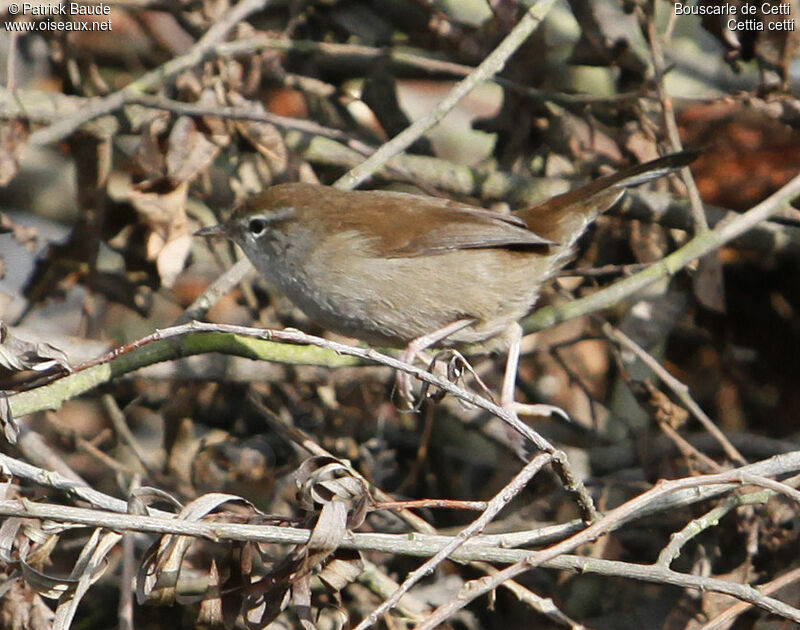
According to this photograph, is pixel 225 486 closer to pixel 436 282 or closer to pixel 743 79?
pixel 436 282

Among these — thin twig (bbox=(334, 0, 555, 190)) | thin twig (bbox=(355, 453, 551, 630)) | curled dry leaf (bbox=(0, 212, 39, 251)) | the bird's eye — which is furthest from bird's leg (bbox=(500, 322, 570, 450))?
curled dry leaf (bbox=(0, 212, 39, 251))

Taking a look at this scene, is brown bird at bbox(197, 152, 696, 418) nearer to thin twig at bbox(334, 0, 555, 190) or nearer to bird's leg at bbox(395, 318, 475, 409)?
bird's leg at bbox(395, 318, 475, 409)

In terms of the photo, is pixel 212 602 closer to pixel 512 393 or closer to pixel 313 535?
pixel 313 535

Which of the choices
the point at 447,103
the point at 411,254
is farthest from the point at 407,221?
the point at 447,103

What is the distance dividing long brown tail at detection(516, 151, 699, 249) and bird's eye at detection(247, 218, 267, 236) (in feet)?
3.18

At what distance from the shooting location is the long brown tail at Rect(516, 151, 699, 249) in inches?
142

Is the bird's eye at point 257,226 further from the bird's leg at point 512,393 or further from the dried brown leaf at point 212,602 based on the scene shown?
the dried brown leaf at point 212,602

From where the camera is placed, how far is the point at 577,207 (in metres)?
3.67

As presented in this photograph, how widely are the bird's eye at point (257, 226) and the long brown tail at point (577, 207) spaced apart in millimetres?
970

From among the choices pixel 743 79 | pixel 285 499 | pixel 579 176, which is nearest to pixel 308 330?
pixel 285 499

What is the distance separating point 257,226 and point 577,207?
46.7 inches

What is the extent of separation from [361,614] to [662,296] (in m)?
1.86

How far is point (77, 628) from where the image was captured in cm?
396

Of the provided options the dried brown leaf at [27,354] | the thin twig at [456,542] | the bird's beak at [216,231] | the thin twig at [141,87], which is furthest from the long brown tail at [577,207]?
the dried brown leaf at [27,354]
